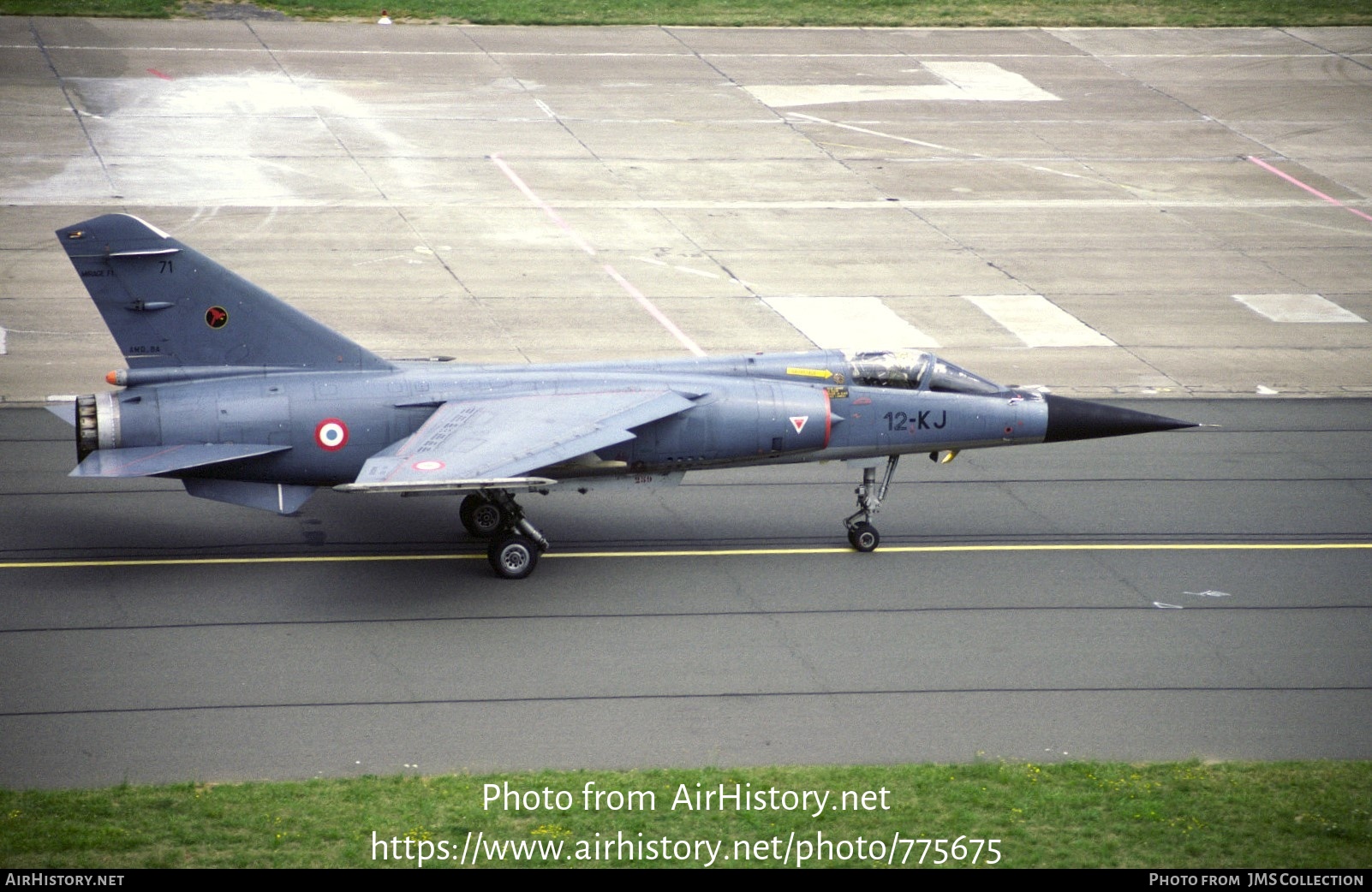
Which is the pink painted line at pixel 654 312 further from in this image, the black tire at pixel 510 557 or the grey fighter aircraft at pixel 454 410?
the black tire at pixel 510 557

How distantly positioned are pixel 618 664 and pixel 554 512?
180 inches

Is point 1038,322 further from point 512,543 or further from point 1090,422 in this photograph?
point 512,543

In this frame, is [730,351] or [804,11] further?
[804,11]

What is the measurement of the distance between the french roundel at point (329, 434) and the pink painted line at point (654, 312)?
30.1ft

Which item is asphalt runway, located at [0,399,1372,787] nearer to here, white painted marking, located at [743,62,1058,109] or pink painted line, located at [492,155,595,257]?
pink painted line, located at [492,155,595,257]

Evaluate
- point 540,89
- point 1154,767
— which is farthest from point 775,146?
point 1154,767

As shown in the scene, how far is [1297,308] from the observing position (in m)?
29.9

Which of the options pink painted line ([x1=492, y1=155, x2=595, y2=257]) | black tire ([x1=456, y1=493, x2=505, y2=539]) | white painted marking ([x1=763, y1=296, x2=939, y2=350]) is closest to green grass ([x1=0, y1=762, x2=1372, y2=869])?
black tire ([x1=456, y1=493, x2=505, y2=539])

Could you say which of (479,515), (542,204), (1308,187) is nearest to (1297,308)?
(1308,187)

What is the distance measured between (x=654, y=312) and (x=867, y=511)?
9.75 metres

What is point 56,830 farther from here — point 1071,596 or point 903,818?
point 1071,596

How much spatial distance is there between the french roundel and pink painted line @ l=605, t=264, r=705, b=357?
916cm

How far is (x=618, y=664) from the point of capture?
55.1 feet

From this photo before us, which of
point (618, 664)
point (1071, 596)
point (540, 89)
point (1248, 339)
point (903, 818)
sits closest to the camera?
point (903, 818)
